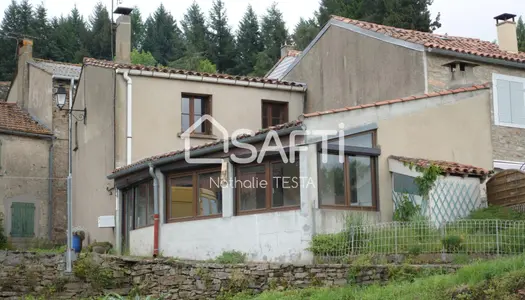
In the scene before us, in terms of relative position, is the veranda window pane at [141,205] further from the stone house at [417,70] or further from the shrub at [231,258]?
the stone house at [417,70]

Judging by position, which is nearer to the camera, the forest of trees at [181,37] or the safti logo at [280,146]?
the safti logo at [280,146]

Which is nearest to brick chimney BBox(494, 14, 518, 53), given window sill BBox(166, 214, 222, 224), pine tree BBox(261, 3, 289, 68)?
window sill BBox(166, 214, 222, 224)

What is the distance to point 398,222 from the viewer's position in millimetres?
18219

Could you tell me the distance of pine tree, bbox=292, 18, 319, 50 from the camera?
5344cm

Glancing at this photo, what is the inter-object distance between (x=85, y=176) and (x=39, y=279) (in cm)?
778

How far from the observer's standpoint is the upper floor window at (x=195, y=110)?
25.7 m

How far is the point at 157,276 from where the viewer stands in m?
19.1

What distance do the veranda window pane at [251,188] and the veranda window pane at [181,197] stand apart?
1596 millimetres

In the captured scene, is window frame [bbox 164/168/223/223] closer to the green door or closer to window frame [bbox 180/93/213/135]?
window frame [bbox 180/93/213/135]

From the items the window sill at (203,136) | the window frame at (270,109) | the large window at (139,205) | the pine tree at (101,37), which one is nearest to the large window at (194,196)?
the large window at (139,205)

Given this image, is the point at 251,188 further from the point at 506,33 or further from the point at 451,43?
the point at 506,33

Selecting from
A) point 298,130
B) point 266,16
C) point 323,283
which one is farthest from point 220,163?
point 266,16

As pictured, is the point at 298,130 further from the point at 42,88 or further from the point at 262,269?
the point at 42,88

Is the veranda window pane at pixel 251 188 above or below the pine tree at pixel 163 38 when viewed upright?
below
